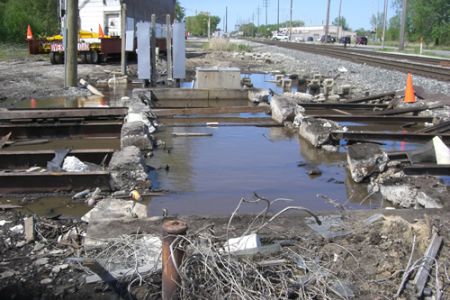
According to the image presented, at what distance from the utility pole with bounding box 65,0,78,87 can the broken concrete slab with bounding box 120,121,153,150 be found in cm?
848

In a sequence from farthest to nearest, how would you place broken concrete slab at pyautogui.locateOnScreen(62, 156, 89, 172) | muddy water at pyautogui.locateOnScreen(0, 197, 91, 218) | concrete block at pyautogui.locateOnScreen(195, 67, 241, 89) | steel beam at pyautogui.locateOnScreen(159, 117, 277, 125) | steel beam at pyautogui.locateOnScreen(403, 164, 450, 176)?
concrete block at pyautogui.locateOnScreen(195, 67, 241, 89), steel beam at pyautogui.locateOnScreen(159, 117, 277, 125), broken concrete slab at pyautogui.locateOnScreen(62, 156, 89, 172), steel beam at pyautogui.locateOnScreen(403, 164, 450, 176), muddy water at pyautogui.locateOnScreen(0, 197, 91, 218)

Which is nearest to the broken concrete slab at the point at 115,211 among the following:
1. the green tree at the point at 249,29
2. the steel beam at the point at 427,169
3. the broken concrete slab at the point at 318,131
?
the steel beam at the point at 427,169

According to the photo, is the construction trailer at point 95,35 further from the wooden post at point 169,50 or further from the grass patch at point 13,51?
the wooden post at point 169,50

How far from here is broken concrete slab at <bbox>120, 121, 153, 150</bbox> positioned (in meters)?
8.56

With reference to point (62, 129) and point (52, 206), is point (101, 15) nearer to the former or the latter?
point (62, 129)

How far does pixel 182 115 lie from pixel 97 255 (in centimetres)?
841

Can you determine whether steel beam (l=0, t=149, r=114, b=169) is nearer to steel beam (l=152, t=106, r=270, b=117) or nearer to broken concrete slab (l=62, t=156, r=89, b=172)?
broken concrete slab (l=62, t=156, r=89, b=172)

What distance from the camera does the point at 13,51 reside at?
36.6 metres

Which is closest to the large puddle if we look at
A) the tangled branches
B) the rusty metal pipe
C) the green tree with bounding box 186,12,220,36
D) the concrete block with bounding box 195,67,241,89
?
the tangled branches

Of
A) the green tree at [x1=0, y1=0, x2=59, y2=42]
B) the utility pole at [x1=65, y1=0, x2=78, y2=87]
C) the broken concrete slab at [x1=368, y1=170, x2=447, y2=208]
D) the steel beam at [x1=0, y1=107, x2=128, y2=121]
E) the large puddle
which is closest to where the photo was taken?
the broken concrete slab at [x1=368, y1=170, x2=447, y2=208]

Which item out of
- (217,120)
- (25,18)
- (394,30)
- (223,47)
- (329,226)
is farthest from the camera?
(394,30)

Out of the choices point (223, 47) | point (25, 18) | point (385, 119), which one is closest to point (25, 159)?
point (385, 119)

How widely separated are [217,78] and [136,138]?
7504 mm

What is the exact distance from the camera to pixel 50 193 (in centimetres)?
655
